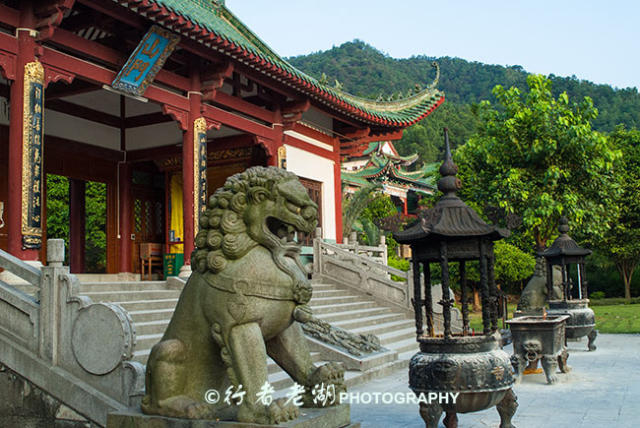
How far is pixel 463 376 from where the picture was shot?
4.47 metres

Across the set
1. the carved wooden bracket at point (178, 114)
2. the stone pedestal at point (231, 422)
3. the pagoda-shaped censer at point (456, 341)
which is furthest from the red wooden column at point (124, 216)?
the stone pedestal at point (231, 422)

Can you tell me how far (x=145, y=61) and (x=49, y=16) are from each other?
156 cm

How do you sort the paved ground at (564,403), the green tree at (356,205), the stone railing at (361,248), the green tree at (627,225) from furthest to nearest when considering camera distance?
the green tree at (627,225)
the green tree at (356,205)
the stone railing at (361,248)
the paved ground at (564,403)

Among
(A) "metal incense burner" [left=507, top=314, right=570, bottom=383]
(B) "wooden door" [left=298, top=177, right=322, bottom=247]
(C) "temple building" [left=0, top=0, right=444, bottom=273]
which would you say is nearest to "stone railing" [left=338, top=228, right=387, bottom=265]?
(B) "wooden door" [left=298, top=177, right=322, bottom=247]

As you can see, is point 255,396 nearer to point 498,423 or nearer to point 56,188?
point 498,423

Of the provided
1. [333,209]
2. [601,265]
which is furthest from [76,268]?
Result: [601,265]

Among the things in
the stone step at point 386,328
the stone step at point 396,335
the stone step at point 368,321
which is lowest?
the stone step at point 396,335

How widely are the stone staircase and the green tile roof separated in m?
3.61

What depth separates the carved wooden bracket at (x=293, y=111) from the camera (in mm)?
12273

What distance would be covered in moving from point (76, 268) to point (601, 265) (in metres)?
23.3

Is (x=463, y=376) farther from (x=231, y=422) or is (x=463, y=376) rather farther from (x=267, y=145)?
(x=267, y=145)

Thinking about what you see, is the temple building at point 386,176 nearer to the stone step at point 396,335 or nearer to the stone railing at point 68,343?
the stone step at point 396,335

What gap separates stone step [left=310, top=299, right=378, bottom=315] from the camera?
10.1 metres

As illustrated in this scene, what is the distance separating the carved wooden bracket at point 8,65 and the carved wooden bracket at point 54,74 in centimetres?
43
